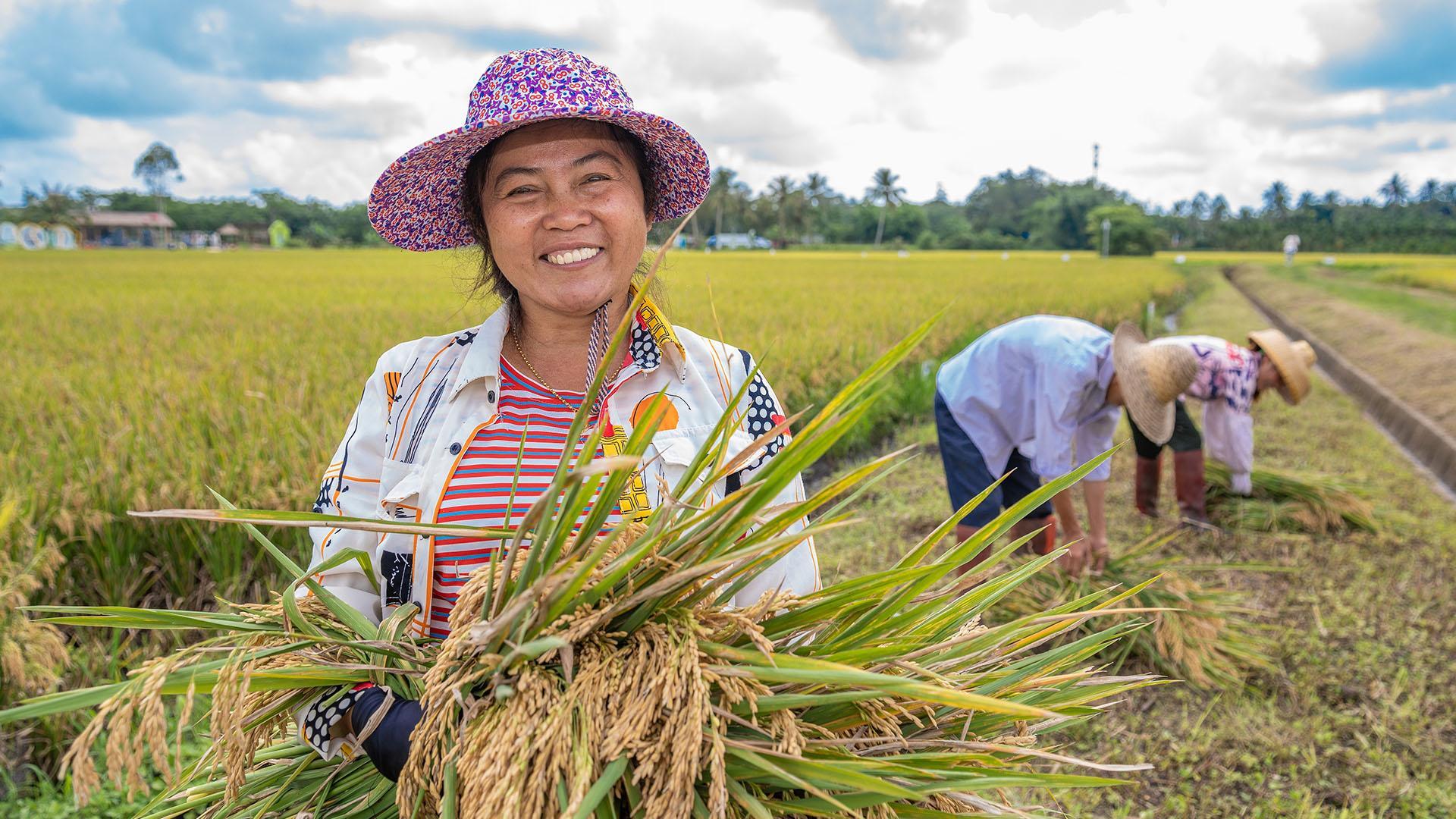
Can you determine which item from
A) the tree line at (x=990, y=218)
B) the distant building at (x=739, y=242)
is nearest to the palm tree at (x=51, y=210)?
the tree line at (x=990, y=218)

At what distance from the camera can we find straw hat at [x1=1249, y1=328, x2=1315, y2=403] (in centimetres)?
408

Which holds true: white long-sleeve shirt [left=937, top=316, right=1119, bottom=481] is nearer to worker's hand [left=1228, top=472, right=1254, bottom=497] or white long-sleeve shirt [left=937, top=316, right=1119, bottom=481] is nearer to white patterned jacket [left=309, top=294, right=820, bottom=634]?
worker's hand [left=1228, top=472, right=1254, bottom=497]

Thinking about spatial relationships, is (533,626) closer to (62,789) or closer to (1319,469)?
(62,789)

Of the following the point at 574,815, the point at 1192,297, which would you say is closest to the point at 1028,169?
the point at 1192,297

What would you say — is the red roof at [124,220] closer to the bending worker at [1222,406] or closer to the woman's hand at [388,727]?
the bending worker at [1222,406]

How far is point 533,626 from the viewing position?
0.89m

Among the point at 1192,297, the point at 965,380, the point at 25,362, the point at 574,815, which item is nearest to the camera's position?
the point at 574,815

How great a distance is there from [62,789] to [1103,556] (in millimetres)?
3534

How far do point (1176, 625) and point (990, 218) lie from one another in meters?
84.6

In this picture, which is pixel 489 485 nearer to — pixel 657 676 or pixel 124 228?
pixel 657 676

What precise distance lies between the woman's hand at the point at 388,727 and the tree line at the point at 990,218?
46.8 metres

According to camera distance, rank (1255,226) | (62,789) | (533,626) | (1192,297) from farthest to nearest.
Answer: (1255,226) < (1192,297) < (62,789) < (533,626)

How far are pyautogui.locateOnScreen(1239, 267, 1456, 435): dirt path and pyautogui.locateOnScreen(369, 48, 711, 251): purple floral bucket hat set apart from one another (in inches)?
308

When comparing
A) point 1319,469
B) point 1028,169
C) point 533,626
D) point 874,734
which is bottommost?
point 1319,469
